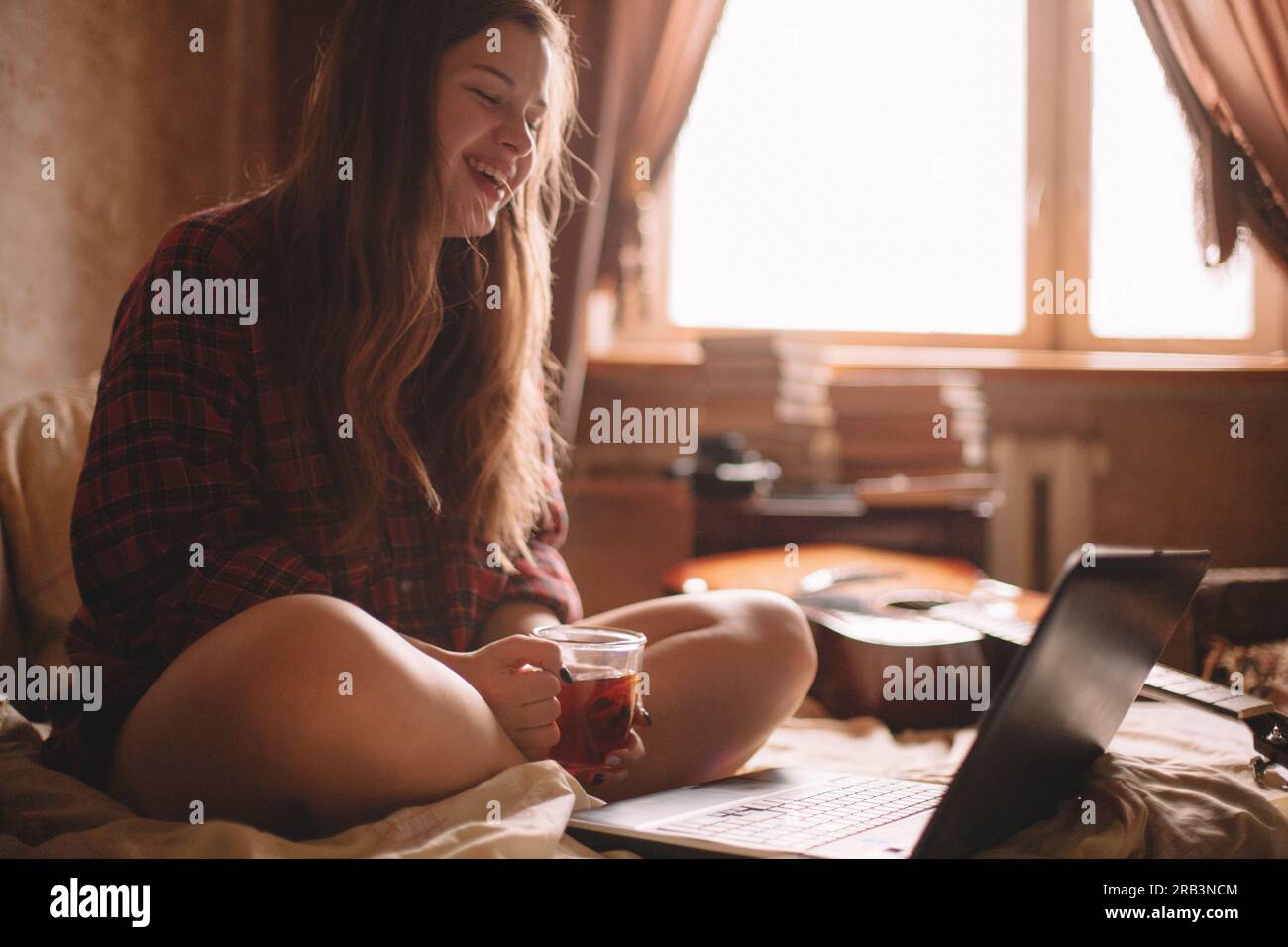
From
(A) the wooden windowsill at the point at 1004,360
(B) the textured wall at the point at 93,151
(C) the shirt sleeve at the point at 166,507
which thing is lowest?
(C) the shirt sleeve at the point at 166,507

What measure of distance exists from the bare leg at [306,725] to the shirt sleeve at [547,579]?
0.36m

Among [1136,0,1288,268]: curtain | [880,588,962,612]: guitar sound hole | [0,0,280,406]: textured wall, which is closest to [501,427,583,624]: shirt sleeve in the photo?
[880,588,962,612]: guitar sound hole

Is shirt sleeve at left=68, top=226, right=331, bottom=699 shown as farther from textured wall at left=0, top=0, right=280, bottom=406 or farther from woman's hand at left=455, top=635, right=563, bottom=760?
textured wall at left=0, top=0, right=280, bottom=406

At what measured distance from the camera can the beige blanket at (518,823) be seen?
0.71 m

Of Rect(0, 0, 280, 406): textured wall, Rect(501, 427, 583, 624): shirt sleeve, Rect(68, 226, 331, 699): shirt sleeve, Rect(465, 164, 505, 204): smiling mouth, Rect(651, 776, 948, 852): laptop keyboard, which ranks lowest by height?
Rect(651, 776, 948, 852): laptop keyboard

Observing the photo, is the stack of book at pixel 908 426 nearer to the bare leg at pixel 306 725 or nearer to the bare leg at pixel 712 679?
the bare leg at pixel 712 679

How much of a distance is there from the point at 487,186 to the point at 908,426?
4.49ft

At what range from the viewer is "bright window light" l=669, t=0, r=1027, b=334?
2.66 metres

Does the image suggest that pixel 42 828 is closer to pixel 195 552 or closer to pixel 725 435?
pixel 195 552

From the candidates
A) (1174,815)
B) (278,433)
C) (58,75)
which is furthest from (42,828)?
(58,75)

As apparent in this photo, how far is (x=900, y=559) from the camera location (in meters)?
1.90

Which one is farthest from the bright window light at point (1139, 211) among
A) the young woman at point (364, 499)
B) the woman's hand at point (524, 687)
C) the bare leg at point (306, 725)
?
the bare leg at point (306, 725)
